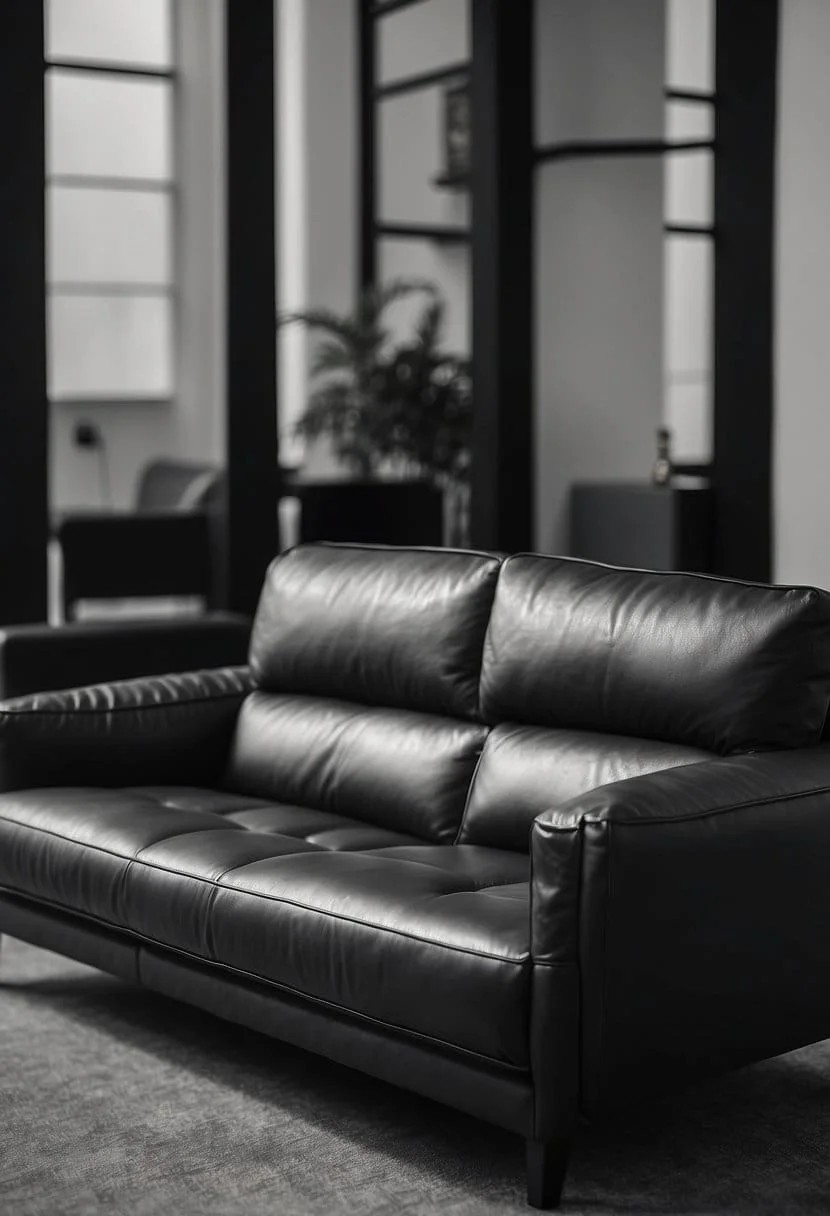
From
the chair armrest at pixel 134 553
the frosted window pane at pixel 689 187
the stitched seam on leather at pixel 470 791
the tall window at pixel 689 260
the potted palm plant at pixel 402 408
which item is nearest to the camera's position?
the stitched seam on leather at pixel 470 791

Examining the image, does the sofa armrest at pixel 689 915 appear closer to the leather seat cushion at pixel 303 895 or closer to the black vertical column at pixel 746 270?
the leather seat cushion at pixel 303 895

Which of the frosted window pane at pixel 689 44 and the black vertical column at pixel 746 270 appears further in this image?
the frosted window pane at pixel 689 44

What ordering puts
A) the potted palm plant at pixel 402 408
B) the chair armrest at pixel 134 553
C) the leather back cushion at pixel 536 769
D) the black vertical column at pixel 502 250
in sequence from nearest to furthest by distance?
1. the leather back cushion at pixel 536 769
2. the black vertical column at pixel 502 250
3. the potted palm plant at pixel 402 408
4. the chair armrest at pixel 134 553

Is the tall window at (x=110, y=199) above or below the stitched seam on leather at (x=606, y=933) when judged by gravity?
above

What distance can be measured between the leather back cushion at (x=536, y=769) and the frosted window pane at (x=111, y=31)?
7.48 m

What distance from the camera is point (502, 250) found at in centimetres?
555

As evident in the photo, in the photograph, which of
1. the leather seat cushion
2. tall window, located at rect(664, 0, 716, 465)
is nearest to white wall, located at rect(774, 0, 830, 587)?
the leather seat cushion

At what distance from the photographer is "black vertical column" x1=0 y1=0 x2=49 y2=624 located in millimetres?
4730

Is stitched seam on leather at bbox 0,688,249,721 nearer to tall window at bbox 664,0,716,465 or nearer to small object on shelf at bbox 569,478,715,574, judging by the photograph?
small object on shelf at bbox 569,478,715,574

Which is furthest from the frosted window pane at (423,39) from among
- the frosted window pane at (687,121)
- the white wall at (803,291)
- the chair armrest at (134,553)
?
the white wall at (803,291)

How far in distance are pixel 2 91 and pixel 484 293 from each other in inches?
66.7

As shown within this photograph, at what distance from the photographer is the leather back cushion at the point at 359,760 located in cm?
325

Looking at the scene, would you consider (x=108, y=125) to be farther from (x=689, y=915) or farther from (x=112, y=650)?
(x=689, y=915)

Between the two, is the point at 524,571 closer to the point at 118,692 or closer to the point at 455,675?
the point at 455,675
